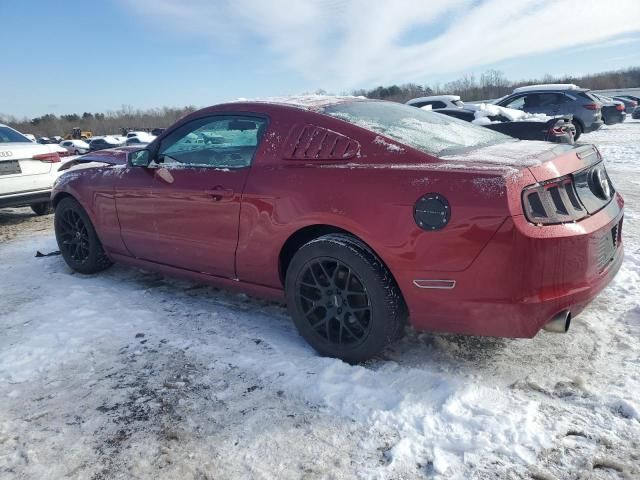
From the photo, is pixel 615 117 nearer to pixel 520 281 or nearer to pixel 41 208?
pixel 41 208

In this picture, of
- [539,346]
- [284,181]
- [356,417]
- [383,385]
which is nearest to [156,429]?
[356,417]

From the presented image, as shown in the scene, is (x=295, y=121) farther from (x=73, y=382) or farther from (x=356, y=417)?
(x=73, y=382)

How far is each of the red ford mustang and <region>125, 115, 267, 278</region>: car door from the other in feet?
0.04

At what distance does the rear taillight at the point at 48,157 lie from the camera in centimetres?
687

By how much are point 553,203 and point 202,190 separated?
2.11m

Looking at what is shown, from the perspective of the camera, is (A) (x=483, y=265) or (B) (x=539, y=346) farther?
(B) (x=539, y=346)

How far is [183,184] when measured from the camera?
11.1ft

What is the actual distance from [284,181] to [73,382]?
1617 millimetres

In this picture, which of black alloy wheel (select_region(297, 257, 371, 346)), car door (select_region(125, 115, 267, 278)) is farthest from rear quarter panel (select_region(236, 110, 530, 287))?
black alloy wheel (select_region(297, 257, 371, 346))

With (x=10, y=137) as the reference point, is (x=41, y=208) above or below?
below

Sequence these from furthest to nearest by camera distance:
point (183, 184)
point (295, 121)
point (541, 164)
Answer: point (183, 184) < point (295, 121) < point (541, 164)

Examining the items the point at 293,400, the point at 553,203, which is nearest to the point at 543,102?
the point at 553,203

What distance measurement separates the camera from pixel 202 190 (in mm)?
3254

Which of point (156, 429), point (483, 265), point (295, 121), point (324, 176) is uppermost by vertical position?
point (295, 121)
